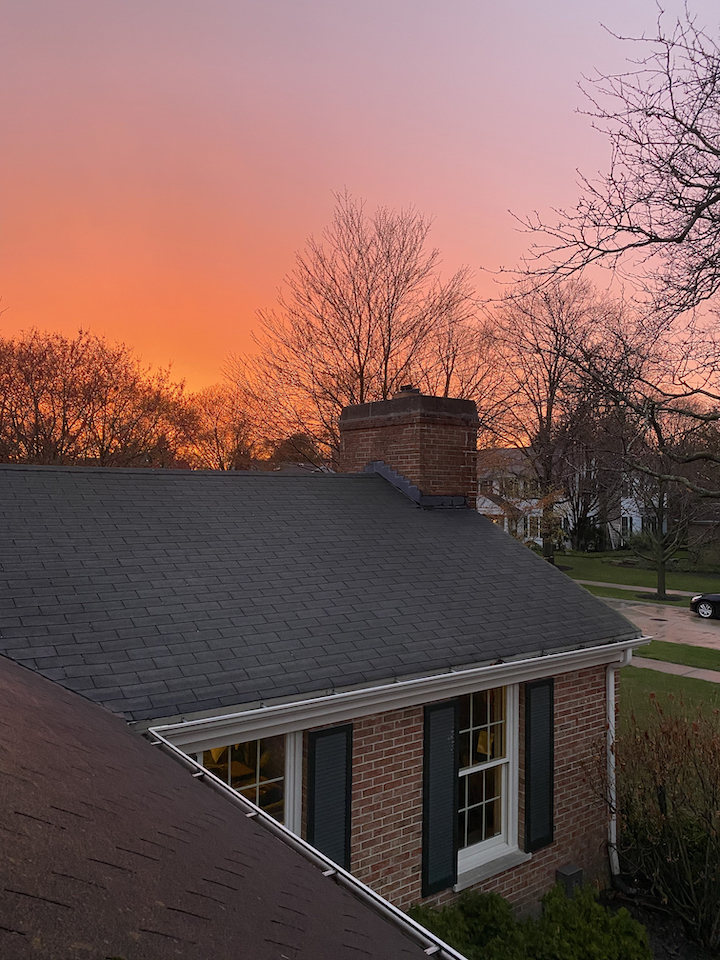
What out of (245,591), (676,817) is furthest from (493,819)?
(245,591)

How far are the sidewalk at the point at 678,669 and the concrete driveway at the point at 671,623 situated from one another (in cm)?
240

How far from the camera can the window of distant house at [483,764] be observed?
7895mm

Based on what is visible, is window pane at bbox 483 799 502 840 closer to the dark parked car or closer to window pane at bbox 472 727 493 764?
window pane at bbox 472 727 493 764

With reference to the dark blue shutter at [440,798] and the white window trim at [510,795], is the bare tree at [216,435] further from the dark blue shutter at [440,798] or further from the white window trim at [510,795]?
the dark blue shutter at [440,798]

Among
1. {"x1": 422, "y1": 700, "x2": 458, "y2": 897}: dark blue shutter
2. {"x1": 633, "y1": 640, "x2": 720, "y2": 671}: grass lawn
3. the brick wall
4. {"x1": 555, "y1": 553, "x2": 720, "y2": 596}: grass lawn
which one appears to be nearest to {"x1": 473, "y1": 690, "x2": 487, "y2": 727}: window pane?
the brick wall

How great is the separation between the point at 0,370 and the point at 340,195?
48.6 feet

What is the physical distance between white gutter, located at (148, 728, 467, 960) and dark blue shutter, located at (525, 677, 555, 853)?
4613mm

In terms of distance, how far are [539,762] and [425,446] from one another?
5.24 m

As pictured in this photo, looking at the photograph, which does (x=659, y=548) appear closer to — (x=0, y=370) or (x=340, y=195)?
(x=340, y=195)

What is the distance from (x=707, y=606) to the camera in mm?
28172

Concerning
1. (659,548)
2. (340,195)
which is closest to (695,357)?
(340,195)

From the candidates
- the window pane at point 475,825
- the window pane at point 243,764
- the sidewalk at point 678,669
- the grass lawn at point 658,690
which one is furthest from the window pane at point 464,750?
the sidewalk at point 678,669

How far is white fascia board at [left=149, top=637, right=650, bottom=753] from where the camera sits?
17.5 feet

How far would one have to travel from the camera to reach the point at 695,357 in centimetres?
841
